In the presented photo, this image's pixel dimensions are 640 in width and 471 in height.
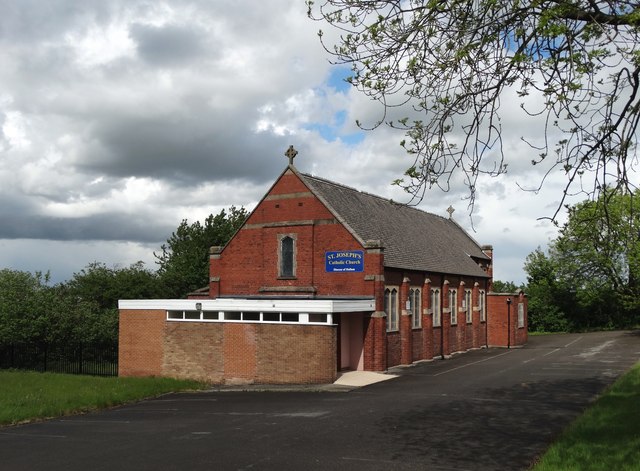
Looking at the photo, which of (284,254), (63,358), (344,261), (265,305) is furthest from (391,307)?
(63,358)

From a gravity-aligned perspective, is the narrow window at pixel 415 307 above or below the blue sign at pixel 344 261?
below

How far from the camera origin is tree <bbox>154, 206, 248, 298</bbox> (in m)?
57.3

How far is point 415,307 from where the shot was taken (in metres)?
33.4

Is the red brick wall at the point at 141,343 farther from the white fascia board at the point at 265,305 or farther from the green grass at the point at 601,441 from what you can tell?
the green grass at the point at 601,441

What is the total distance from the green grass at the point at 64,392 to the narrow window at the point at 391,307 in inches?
369

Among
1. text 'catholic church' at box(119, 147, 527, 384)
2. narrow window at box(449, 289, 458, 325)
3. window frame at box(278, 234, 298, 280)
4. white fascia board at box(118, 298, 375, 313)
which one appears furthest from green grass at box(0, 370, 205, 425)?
narrow window at box(449, 289, 458, 325)

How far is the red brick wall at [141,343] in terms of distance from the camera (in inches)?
1096

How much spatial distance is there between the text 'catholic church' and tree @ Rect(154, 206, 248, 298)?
69.4 feet

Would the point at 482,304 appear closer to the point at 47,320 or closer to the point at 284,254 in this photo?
the point at 284,254

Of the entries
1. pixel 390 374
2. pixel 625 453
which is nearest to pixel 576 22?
pixel 625 453

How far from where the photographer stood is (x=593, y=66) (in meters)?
9.10

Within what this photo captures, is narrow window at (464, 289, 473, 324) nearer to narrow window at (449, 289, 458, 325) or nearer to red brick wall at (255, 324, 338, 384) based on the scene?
narrow window at (449, 289, 458, 325)

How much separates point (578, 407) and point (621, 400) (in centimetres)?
114

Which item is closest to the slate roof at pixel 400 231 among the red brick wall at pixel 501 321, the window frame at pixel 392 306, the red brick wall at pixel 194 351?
the window frame at pixel 392 306
